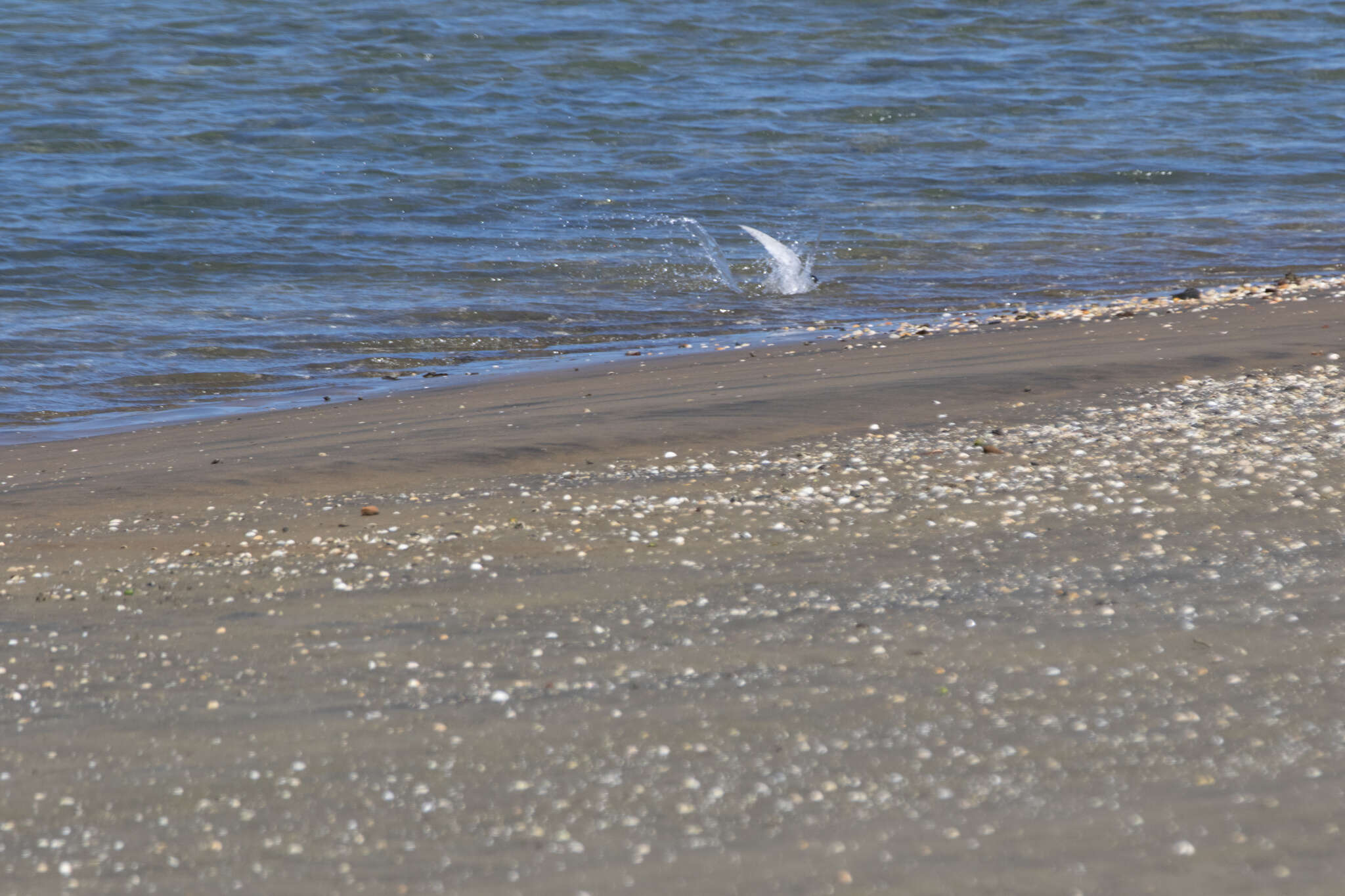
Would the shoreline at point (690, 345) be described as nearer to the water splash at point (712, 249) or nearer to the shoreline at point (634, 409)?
the shoreline at point (634, 409)

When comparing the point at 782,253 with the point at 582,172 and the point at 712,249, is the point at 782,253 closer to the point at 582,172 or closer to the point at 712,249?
the point at 712,249

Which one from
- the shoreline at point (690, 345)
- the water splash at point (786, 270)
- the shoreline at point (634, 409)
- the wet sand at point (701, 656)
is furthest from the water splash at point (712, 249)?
the wet sand at point (701, 656)

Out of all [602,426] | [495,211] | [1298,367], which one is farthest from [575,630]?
[495,211]

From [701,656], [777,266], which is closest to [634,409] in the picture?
[701,656]

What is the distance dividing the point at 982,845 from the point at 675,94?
16.5 metres

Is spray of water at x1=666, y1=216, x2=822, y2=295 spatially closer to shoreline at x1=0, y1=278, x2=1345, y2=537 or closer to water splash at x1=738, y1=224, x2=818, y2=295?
water splash at x1=738, y1=224, x2=818, y2=295

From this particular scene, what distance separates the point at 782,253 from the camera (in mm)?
10727

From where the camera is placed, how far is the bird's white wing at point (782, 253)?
1046 centimetres

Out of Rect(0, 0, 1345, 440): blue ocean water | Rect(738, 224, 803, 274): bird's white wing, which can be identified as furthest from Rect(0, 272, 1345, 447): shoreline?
Rect(738, 224, 803, 274): bird's white wing

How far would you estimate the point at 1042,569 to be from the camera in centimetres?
370

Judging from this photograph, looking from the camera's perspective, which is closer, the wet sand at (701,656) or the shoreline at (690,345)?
the wet sand at (701,656)

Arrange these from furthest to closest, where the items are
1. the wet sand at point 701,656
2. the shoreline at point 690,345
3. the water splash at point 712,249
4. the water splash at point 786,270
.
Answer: the water splash at point 712,249 < the water splash at point 786,270 < the shoreline at point 690,345 < the wet sand at point 701,656

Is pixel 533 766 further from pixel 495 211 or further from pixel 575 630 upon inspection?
pixel 495 211

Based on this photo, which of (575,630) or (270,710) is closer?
(270,710)
